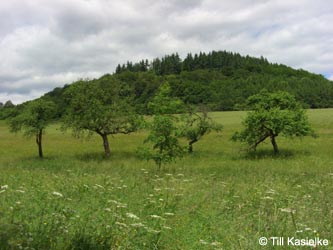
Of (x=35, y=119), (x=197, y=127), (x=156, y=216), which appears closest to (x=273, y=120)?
(x=197, y=127)

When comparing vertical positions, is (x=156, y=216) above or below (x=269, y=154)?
above

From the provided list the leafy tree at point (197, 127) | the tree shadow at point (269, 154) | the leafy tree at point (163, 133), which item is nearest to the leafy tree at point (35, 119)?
the leafy tree at point (197, 127)

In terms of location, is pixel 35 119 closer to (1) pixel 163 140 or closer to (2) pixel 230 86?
(1) pixel 163 140

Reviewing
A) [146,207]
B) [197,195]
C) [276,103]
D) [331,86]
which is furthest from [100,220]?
[331,86]

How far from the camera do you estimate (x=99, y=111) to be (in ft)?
97.2

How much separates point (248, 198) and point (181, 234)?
378 cm

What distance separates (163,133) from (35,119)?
1664 centimetres

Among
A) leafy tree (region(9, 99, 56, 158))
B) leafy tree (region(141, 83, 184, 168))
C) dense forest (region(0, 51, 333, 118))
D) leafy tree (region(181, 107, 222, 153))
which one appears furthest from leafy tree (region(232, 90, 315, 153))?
dense forest (region(0, 51, 333, 118))

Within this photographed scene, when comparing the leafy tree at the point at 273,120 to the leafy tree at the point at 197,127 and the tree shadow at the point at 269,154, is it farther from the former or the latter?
the leafy tree at the point at 197,127

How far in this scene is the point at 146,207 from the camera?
817 centimetres

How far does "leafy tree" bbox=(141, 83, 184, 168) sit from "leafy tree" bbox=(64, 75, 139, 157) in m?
9.57

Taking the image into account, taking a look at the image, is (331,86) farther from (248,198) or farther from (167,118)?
(248,198)

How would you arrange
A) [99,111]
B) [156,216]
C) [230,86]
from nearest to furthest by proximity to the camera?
[156,216] → [99,111] → [230,86]

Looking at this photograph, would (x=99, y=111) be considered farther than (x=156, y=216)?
Yes
